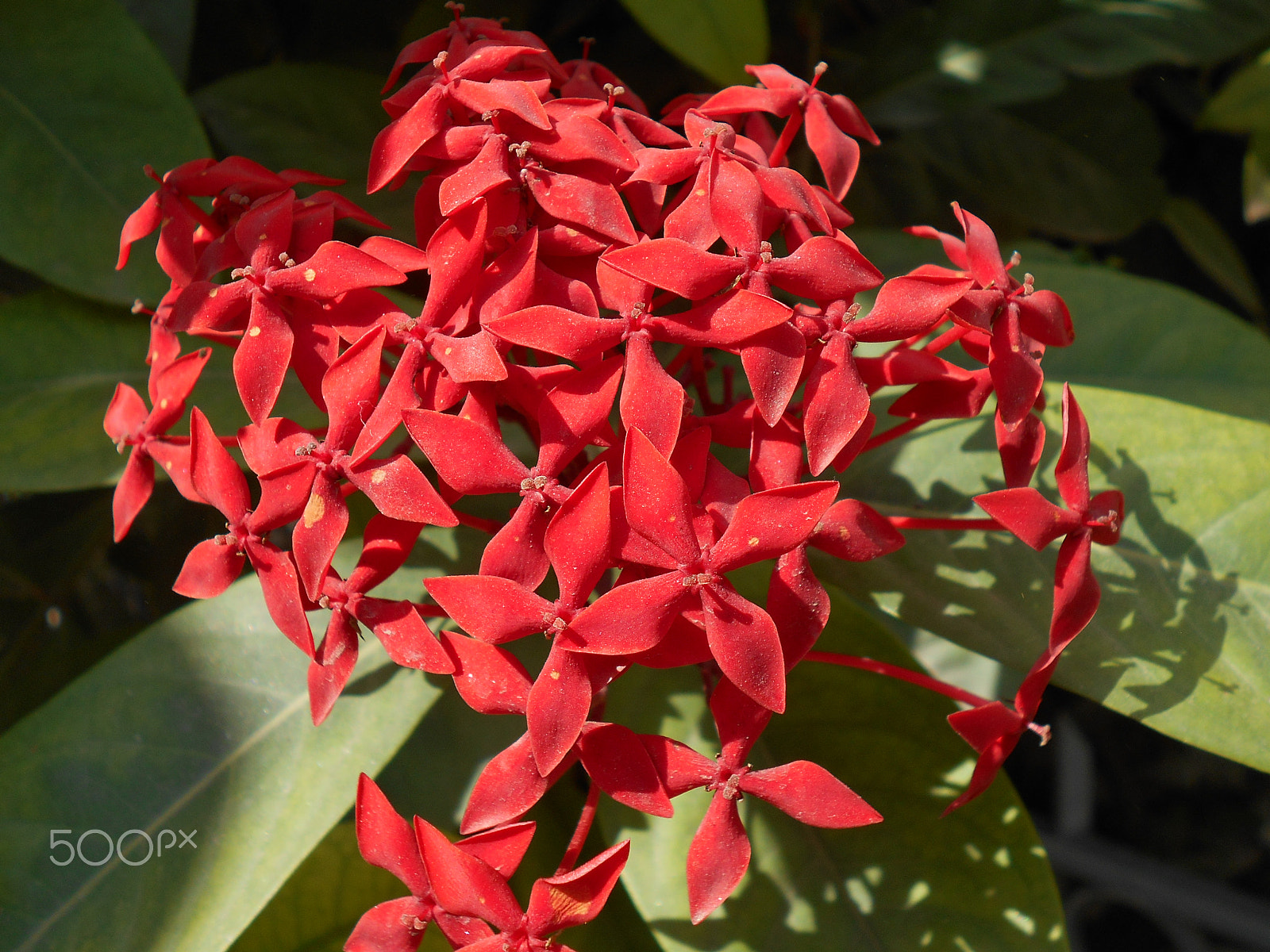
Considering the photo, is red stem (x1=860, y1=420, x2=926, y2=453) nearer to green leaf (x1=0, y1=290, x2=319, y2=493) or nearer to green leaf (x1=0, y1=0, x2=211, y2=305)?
green leaf (x1=0, y1=290, x2=319, y2=493)

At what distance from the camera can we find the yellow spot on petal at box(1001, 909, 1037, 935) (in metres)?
0.72

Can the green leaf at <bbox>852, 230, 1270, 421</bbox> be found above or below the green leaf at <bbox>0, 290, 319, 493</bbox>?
below

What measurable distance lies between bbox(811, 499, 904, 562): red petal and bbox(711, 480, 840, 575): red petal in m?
0.04

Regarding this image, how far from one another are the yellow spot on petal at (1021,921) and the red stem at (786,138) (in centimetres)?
57

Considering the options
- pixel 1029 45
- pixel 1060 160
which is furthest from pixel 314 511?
pixel 1060 160

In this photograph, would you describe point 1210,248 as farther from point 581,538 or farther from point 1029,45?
point 581,538

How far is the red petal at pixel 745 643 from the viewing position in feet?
1.61

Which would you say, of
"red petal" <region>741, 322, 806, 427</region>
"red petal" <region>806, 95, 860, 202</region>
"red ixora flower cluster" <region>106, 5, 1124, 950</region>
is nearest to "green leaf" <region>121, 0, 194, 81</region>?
"red ixora flower cluster" <region>106, 5, 1124, 950</region>

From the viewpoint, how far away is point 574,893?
1.70 feet

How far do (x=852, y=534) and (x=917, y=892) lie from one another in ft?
1.20

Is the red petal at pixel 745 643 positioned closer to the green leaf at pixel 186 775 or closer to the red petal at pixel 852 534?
the red petal at pixel 852 534

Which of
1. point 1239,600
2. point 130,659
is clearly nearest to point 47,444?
point 130,659

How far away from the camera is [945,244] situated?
0.65 m

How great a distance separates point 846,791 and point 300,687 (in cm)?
44
